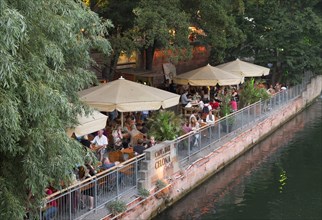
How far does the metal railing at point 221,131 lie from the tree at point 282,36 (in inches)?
165

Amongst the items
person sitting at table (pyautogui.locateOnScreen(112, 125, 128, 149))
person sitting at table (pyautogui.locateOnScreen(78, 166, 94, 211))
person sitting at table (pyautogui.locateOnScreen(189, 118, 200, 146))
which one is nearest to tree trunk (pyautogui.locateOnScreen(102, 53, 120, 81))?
person sitting at table (pyautogui.locateOnScreen(189, 118, 200, 146))

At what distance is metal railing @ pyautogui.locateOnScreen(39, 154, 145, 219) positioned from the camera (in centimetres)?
1198

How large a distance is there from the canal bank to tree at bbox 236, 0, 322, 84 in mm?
4402

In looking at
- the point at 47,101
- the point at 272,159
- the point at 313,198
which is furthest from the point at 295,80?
the point at 47,101

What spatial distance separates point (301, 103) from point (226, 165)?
16.4 metres

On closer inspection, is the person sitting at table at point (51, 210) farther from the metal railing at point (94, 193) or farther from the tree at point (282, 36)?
the tree at point (282, 36)

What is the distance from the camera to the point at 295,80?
1390 inches

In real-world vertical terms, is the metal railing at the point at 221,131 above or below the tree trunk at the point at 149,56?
below

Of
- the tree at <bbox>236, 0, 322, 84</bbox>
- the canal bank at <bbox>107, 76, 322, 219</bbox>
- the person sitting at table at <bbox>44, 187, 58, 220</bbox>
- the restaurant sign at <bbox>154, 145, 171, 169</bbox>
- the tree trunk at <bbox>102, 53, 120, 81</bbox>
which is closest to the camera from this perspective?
the person sitting at table at <bbox>44, 187, 58, 220</bbox>

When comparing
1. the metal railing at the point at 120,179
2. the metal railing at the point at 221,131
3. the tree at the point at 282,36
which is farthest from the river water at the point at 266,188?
the tree at the point at 282,36

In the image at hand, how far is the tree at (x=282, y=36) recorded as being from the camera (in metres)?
34.4

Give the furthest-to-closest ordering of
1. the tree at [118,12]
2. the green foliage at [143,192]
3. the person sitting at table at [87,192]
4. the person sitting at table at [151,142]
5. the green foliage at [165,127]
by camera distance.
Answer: the tree at [118,12]
the green foliage at [165,127]
the person sitting at table at [151,142]
the green foliage at [143,192]
the person sitting at table at [87,192]

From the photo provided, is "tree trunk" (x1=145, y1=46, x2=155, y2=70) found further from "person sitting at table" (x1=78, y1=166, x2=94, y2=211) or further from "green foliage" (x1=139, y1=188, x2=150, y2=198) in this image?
"person sitting at table" (x1=78, y1=166, x2=94, y2=211)

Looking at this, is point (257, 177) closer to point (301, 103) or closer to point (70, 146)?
point (70, 146)
